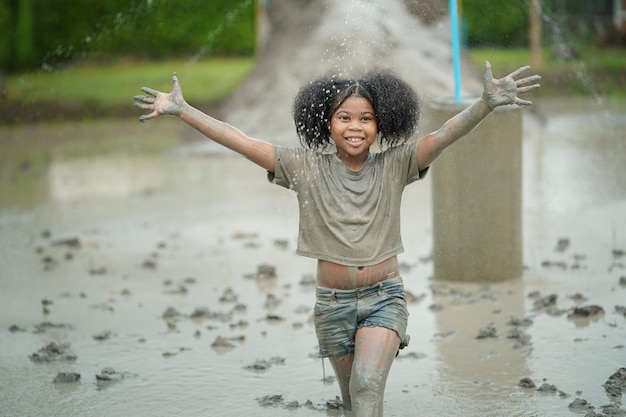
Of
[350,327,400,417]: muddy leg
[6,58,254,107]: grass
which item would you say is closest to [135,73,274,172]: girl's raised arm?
[350,327,400,417]: muddy leg

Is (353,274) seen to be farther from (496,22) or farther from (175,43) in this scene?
(175,43)

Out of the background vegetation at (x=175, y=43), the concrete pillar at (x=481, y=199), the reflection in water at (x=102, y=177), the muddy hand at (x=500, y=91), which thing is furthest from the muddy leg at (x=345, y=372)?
the background vegetation at (x=175, y=43)

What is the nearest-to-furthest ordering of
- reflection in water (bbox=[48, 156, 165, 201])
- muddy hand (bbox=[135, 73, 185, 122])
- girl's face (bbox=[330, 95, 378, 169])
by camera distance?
1. muddy hand (bbox=[135, 73, 185, 122])
2. girl's face (bbox=[330, 95, 378, 169])
3. reflection in water (bbox=[48, 156, 165, 201])

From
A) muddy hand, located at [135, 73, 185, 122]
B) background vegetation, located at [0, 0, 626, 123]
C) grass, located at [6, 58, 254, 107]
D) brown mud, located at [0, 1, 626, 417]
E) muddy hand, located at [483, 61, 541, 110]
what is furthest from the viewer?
background vegetation, located at [0, 0, 626, 123]

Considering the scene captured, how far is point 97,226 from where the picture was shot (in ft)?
29.4

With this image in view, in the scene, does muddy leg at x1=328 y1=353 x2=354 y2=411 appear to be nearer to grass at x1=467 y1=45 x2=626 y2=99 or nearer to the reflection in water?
the reflection in water

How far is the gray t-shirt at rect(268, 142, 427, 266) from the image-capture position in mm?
4254

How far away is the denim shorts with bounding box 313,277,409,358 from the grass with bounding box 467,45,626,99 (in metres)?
11.4

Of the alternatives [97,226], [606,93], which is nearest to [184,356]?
[97,226]

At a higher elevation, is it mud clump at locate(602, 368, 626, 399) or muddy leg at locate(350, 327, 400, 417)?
muddy leg at locate(350, 327, 400, 417)

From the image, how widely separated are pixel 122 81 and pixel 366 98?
52.8 feet

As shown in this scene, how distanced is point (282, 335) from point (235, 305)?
63cm

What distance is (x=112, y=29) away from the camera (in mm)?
21625

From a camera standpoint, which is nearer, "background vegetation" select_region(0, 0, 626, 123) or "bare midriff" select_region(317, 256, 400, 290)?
"bare midriff" select_region(317, 256, 400, 290)
